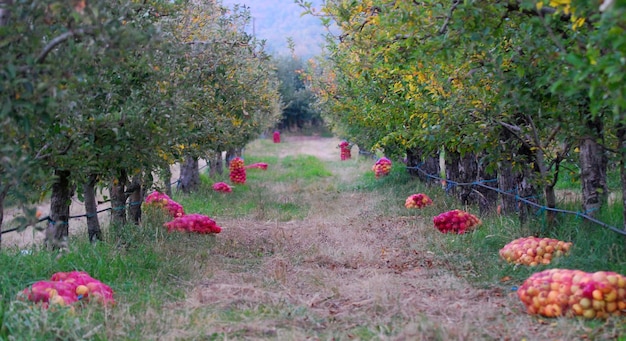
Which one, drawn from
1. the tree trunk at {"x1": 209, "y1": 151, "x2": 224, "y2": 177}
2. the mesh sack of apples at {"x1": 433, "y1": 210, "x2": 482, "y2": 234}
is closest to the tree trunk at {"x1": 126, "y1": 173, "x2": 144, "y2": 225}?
the mesh sack of apples at {"x1": 433, "y1": 210, "x2": 482, "y2": 234}

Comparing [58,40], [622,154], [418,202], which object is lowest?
[418,202]

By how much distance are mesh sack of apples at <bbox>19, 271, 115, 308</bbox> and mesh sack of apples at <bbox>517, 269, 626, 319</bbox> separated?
10.2 feet

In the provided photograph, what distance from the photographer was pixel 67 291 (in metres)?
4.63

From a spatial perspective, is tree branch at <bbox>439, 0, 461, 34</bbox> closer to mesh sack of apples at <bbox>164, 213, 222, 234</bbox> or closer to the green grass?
the green grass

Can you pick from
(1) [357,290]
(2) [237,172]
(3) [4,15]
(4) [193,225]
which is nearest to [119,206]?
(4) [193,225]

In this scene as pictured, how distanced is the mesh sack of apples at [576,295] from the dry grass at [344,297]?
0.11 meters

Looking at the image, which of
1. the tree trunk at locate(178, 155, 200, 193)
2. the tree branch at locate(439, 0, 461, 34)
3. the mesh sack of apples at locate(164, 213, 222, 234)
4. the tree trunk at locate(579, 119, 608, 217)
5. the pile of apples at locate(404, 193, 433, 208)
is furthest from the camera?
the tree trunk at locate(178, 155, 200, 193)

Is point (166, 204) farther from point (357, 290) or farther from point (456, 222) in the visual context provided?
point (357, 290)

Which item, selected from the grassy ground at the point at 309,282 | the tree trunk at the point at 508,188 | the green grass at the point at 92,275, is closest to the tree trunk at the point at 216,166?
the grassy ground at the point at 309,282

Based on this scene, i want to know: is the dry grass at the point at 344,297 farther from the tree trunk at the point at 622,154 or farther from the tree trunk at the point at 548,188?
the tree trunk at the point at 622,154

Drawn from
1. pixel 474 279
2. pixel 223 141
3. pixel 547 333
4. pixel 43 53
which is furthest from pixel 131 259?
pixel 223 141

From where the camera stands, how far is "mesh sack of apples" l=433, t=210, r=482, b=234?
8039 mm

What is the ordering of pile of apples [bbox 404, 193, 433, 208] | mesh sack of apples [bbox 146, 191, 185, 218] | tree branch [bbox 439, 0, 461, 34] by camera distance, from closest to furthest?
tree branch [bbox 439, 0, 461, 34] < mesh sack of apples [bbox 146, 191, 185, 218] < pile of apples [bbox 404, 193, 433, 208]

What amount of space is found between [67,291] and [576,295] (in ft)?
11.8
